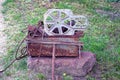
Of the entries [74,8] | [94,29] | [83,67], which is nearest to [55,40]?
[83,67]

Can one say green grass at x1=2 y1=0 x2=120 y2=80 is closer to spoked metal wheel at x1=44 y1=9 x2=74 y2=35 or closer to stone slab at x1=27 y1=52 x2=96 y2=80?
stone slab at x1=27 y1=52 x2=96 y2=80

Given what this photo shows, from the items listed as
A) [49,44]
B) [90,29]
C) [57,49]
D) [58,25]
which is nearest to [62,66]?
[57,49]

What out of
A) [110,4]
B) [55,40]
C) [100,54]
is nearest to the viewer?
[55,40]

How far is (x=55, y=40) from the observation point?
4488 mm

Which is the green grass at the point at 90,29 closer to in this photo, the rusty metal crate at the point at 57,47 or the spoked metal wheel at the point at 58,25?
the rusty metal crate at the point at 57,47

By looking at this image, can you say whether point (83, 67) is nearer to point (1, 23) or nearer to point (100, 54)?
point (100, 54)

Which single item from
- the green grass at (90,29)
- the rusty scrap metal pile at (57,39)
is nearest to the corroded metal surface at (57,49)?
the rusty scrap metal pile at (57,39)

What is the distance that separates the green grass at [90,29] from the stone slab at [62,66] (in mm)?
154

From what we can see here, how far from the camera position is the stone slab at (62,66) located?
4.54m

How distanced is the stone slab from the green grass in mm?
154

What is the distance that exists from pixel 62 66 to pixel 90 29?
1956mm

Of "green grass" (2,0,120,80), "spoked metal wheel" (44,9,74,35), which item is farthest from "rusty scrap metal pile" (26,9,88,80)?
"green grass" (2,0,120,80)

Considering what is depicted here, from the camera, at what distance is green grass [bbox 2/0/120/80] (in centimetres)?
488

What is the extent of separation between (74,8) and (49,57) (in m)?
2.97
